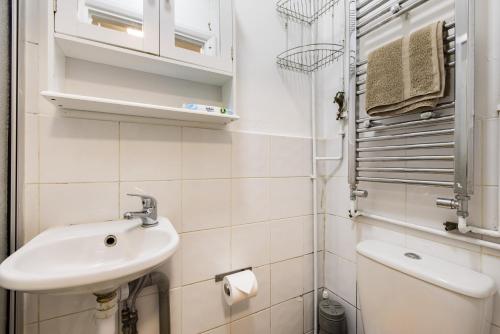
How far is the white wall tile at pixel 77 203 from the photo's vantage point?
754 millimetres

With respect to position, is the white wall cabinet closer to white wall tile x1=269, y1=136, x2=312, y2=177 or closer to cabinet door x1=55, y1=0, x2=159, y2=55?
cabinet door x1=55, y1=0, x2=159, y2=55

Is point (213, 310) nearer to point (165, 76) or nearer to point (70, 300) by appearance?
point (70, 300)

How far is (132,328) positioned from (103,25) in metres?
1.10

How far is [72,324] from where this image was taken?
0.78 meters

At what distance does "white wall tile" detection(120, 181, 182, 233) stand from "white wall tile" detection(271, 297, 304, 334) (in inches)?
29.3

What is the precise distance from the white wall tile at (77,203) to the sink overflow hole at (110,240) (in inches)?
4.9

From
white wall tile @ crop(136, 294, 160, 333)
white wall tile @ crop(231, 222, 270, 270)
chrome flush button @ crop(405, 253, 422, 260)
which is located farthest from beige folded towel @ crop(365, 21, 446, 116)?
white wall tile @ crop(136, 294, 160, 333)

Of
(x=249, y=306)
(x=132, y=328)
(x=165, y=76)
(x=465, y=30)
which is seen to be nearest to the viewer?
(x=465, y=30)

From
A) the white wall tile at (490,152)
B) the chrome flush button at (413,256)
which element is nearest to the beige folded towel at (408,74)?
the white wall tile at (490,152)

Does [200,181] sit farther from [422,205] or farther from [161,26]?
[422,205]

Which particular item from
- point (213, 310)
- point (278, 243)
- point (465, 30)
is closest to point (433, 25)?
point (465, 30)

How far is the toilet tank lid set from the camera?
0.66 m

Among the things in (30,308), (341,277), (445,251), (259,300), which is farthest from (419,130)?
(30,308)

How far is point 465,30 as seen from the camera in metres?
0.70
